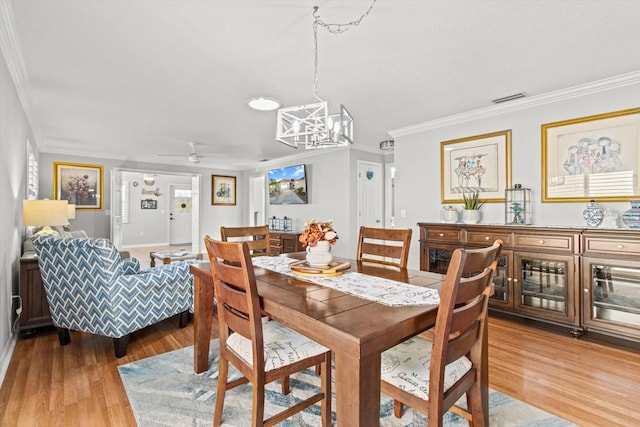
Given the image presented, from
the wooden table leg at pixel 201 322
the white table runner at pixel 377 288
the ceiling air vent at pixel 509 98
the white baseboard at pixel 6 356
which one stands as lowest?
the white baseboard at pixel 6 356

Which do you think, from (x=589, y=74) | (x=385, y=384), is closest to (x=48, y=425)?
(x=385, y=384)

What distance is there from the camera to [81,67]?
261 centimetres

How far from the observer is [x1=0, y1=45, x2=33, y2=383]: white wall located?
90.4 inches

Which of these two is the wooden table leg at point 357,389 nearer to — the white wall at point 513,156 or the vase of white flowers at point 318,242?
the vase of white flowers at point 318,242

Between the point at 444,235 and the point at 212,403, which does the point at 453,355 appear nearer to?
the point at 212,403

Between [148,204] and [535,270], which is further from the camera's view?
[148,204]

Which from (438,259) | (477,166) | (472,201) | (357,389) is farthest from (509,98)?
(357,389)

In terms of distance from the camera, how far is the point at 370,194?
598 cm

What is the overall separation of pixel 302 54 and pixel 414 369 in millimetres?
2168

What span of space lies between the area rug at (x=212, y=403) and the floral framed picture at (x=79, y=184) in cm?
521

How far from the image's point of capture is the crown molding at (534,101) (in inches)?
110

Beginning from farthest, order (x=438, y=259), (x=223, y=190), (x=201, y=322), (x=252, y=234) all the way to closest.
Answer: (x=223, y=190) < (x=438, y=259) < (x=252, y=234) < (x=201, y=322)

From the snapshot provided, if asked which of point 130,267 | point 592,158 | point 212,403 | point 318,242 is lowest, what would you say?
point 212,403

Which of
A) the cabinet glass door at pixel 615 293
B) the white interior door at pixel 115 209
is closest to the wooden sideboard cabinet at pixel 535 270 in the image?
the cabinet glass door at pixel 615 293
